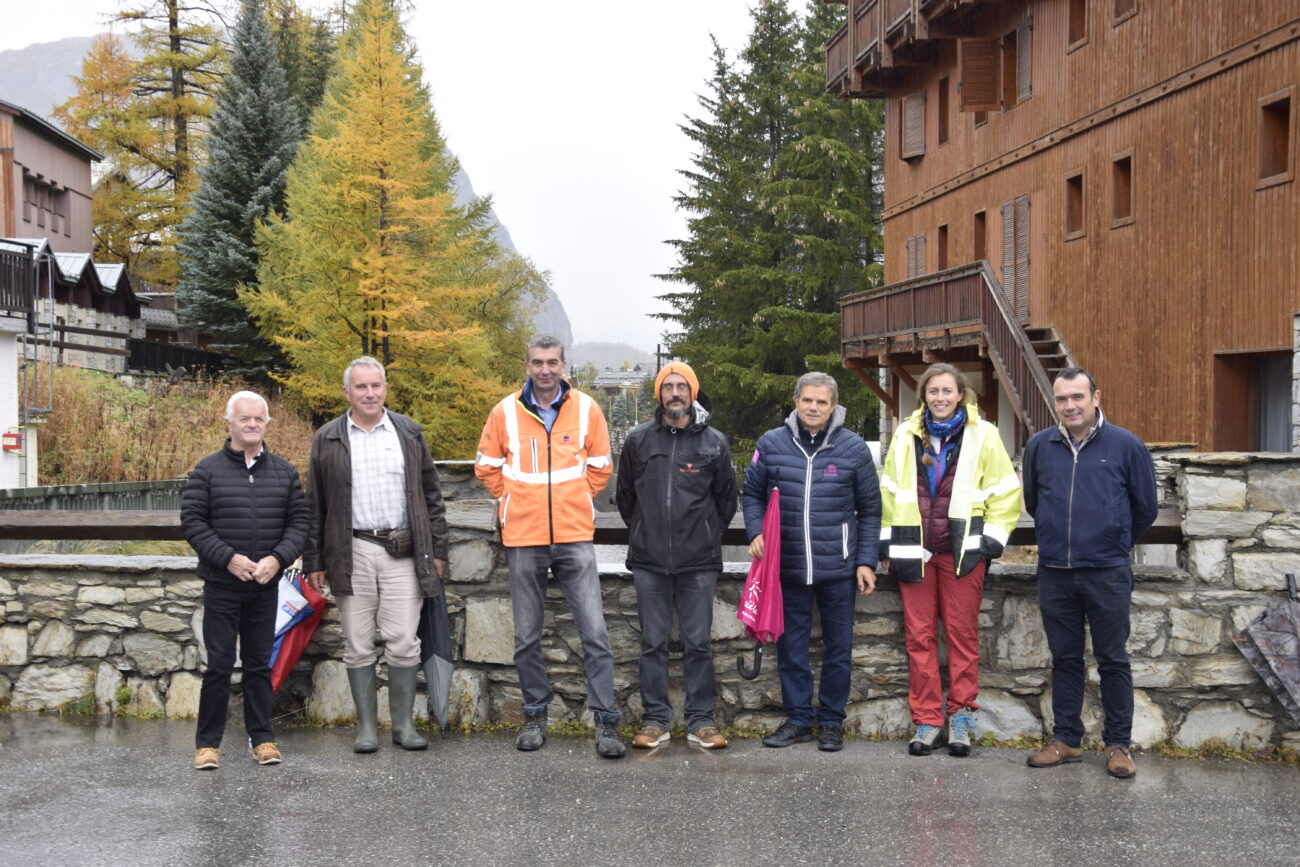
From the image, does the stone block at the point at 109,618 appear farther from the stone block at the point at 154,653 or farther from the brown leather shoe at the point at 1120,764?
the brown leather shoe at the point at 1120,764

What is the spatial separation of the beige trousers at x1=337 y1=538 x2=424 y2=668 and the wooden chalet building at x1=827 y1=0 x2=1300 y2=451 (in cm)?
1125

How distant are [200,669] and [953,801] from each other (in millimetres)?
3922

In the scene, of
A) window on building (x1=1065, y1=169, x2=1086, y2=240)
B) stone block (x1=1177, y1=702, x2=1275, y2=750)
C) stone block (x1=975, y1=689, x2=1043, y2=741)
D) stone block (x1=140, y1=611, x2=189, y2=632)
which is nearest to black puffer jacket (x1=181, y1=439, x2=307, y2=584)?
stone block (x1=140, y1=611, x2=189, y2=632)

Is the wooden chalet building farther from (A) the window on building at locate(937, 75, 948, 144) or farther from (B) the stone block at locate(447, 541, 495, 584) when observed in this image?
(B) the stone block at locate(447, 541, 495, 584)

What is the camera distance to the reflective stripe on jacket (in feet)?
19.5

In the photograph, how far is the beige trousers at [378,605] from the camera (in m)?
6.14

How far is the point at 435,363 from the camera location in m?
30.0

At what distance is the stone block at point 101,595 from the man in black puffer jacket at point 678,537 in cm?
275

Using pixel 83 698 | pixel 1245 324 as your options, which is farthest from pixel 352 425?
pixel 1245 324

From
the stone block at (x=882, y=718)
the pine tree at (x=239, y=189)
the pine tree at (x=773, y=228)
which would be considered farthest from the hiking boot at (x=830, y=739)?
the pine tree at (x=773, y=228)

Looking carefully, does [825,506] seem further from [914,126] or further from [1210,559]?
[914,126]

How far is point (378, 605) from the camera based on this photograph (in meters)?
6.19

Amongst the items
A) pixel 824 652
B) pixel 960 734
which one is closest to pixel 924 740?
pixel 960 734

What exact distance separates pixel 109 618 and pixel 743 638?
3.34 meters
